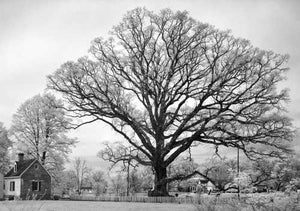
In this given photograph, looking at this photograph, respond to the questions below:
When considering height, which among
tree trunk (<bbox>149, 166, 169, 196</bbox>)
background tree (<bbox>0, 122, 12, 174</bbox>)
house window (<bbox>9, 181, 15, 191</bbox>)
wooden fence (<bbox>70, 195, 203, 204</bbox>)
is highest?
background tree (<bbox>0, 122, 12, 174</bbox>)

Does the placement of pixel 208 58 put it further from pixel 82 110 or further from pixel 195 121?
pixel 82 110

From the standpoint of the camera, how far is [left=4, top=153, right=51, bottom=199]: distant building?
42531mm

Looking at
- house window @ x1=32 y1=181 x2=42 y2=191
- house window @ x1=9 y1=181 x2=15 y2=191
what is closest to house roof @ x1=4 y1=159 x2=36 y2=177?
house window @ x1=9 y1=181 x2=15 y2=191

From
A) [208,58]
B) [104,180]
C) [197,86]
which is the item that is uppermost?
[208,58]

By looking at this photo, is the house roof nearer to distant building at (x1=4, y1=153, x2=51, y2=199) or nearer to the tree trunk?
distant building at (x1=4, y1=153, x2=51, y2=199)

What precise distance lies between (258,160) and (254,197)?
73.8 feet

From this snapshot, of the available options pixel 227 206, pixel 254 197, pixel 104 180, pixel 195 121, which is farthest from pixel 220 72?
pixel 104 180

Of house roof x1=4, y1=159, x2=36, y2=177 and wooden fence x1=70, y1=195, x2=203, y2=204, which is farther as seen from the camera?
house roof x1=4, y1=159, x2=36, y2=177

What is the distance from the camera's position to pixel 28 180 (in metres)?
43.2

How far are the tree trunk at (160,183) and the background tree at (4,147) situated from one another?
24102mm

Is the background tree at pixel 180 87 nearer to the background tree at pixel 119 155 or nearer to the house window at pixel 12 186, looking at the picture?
the background tree at pixel 119 155

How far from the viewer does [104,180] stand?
354 ft

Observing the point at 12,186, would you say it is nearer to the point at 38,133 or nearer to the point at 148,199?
the point at 38,133

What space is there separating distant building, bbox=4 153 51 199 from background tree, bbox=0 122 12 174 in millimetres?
4350
